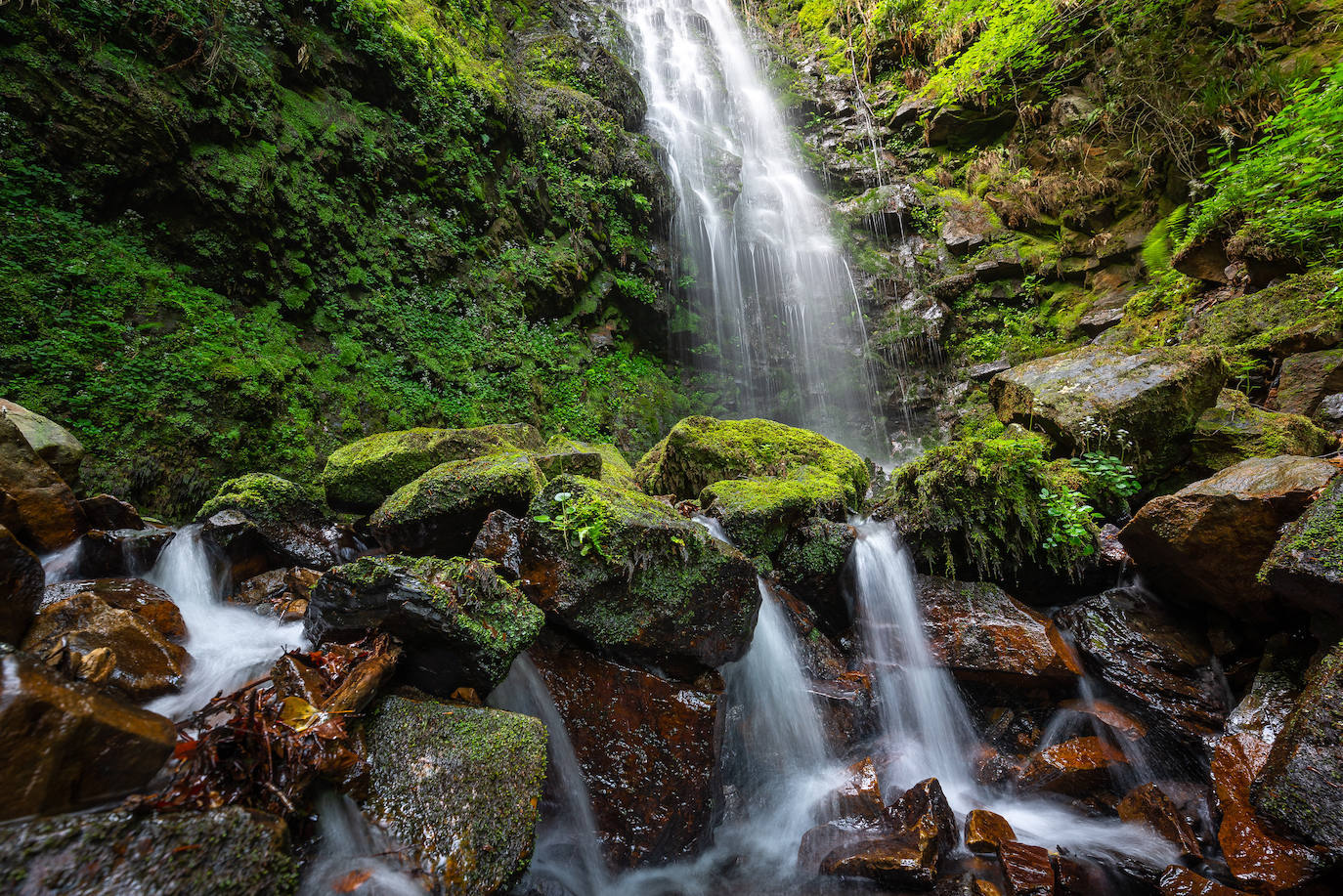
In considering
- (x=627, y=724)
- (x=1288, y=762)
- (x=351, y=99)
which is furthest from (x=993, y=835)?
(x=351, y=99)

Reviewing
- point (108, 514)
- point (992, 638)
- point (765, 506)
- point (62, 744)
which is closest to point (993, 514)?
point (992, 638)

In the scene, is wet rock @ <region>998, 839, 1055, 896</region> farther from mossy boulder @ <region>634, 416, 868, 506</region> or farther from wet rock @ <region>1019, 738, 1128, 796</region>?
mossy boulder @ <region>634, 416, 868, 506</region>

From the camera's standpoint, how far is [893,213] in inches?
517

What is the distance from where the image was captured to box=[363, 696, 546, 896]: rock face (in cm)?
196

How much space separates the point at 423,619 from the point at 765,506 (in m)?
3.11

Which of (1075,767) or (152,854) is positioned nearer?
(152,854)

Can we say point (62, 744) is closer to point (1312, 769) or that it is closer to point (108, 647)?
point (108, 647)

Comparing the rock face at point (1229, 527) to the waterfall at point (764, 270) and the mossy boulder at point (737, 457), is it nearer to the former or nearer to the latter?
the mossy boulder at point (737, 457)

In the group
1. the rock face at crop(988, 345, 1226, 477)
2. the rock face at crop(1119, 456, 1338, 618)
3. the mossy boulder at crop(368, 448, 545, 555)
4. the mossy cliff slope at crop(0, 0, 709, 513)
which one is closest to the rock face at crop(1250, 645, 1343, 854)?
the rock face at crop(1119, 456, 1338, 618)

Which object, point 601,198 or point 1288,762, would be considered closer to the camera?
point 1288,762

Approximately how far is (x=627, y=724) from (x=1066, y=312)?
11.2 m

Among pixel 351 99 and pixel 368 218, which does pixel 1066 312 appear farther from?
pixel 351 99

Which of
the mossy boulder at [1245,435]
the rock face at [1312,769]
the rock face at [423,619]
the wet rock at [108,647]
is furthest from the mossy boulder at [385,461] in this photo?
the mossy boulder at [1245,435]

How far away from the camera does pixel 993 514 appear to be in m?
4.57
